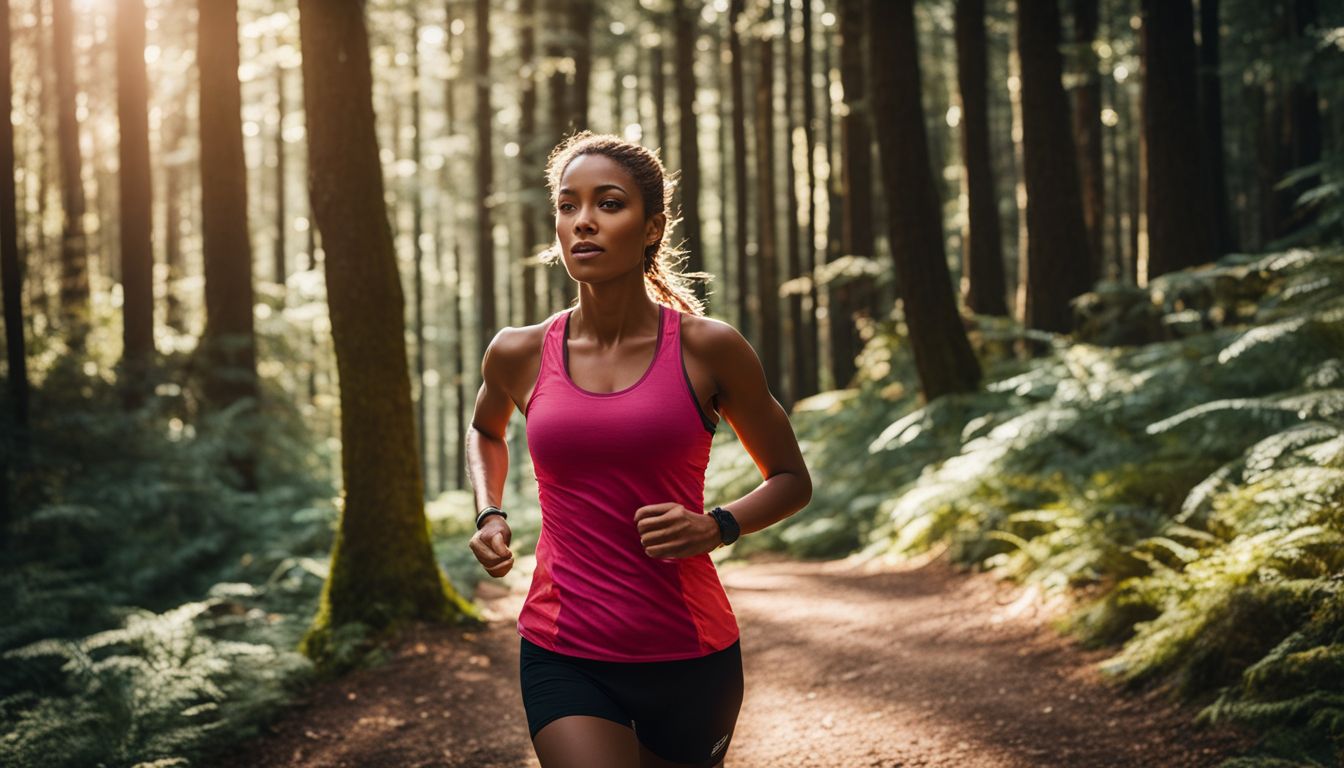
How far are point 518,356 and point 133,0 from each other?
16310 mm

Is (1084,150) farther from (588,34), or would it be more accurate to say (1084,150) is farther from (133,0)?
(133,0)

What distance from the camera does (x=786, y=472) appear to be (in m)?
3.03

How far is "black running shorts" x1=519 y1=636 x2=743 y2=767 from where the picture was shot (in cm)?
277

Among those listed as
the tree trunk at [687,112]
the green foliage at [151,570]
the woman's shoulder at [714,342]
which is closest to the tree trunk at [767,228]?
the tree trunk at [687,112]

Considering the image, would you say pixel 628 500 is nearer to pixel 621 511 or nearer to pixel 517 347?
pixel 621 511

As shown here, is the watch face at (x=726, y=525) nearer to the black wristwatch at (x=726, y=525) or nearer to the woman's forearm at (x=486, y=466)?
the black wristwatch at (x=726, y=525)

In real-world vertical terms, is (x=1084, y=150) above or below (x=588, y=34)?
below

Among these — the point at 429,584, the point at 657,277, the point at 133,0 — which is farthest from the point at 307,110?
the point at 133,0

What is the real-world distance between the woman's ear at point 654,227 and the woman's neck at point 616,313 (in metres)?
0.13

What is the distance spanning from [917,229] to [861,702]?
303 inches

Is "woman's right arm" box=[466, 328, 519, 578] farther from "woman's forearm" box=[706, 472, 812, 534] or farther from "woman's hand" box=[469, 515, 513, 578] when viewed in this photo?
"woman's forearm" box=[706, 472, 812, 534]

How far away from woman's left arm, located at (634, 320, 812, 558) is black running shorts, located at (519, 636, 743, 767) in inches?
13.9

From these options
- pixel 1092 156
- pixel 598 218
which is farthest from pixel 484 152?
pixel 598 218

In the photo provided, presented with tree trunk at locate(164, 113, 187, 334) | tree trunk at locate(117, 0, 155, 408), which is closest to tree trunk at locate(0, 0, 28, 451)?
tree trunk at locate(117, 0, 155, 408)
